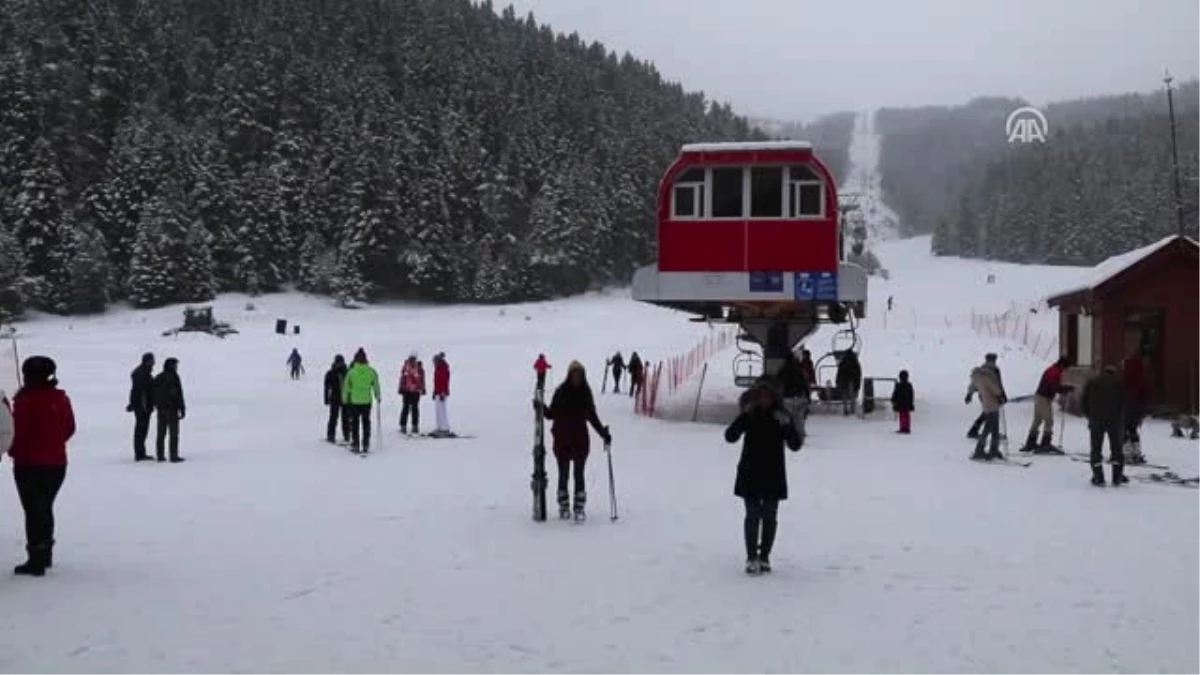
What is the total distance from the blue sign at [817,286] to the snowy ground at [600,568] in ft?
14.6

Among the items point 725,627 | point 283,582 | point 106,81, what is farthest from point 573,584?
point 106,81

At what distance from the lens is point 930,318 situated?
2827 inches

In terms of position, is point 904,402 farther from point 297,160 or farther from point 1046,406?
point 297,160

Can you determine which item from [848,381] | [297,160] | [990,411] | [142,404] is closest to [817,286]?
[848,381]

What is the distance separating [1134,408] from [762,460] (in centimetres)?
986

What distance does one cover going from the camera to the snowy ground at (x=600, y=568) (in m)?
6.58

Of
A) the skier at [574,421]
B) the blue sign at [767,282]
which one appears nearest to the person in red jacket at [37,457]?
the skier at [574,421]

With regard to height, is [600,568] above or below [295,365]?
below

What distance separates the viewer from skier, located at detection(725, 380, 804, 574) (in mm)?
8594

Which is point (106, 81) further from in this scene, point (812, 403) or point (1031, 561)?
point (1031, 561)

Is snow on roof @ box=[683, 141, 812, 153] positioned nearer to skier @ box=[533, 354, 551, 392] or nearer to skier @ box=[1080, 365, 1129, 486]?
skier @ box=[533, 354, 551, 392]

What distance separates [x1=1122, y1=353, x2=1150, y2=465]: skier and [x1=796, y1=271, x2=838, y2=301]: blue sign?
797cm

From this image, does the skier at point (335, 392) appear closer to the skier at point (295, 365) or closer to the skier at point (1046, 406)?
the skier at point (1046, 406)

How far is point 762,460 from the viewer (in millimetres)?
8609
